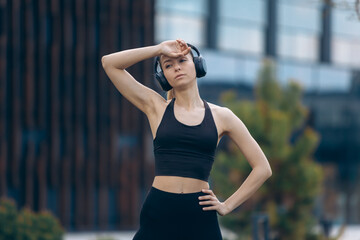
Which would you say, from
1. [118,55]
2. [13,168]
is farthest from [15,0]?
[118,55]

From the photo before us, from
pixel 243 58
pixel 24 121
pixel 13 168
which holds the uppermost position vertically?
pixel 243 58

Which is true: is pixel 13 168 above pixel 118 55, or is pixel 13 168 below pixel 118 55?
below

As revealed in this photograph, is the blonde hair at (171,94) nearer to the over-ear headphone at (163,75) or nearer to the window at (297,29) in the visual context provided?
the over-ear headphone at (163,75)

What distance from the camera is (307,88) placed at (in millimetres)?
25094

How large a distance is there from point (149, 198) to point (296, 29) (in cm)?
2359

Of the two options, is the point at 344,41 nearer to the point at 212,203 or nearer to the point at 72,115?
the point at 72,115

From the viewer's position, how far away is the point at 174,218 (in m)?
3.65

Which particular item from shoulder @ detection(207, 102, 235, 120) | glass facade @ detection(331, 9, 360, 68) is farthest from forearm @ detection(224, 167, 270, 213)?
glass facade @ detection(331, 9, 360, 68)

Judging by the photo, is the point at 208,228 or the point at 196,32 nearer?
the point at 208,228

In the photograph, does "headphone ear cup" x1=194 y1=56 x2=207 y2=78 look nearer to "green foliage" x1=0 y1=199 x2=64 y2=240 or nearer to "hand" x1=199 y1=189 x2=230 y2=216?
"hand" x1=199 y1=189 x2=230 y2=216

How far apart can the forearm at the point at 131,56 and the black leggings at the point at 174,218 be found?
70cm

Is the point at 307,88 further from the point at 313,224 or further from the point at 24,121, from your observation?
the point at 313,224

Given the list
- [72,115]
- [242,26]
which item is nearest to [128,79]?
[72,115]

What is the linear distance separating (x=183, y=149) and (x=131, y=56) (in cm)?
57
